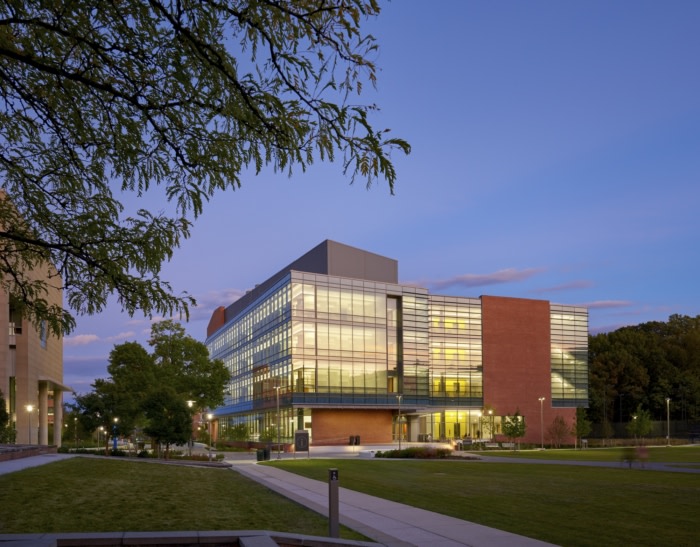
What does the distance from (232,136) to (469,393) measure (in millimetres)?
86314

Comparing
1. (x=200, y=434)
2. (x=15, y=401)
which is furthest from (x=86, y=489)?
(x=200, y=434)

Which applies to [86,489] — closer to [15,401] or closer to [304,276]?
[15,401]

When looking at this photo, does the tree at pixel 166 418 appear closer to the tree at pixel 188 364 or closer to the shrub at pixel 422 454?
the shrub at pixel 422 454

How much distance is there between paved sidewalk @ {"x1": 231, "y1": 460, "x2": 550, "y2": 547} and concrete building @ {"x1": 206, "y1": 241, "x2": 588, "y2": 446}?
171 feet

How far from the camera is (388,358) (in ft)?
266

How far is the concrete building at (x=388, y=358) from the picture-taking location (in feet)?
247

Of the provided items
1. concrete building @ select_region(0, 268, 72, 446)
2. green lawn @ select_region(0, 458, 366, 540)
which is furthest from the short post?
concrete building @ select_region(0, 268, 72, 446)

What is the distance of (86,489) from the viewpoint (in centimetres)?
1677

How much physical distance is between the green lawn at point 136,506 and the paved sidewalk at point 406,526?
0.59m

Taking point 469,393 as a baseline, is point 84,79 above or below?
above

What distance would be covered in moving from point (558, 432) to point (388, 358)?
22.3 metres

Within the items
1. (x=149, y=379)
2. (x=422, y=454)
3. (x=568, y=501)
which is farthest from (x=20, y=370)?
(x=568, y=501)

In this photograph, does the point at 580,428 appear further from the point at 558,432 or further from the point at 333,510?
the point at 333,510

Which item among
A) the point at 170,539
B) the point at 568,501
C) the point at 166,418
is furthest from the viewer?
the point at 166,418
